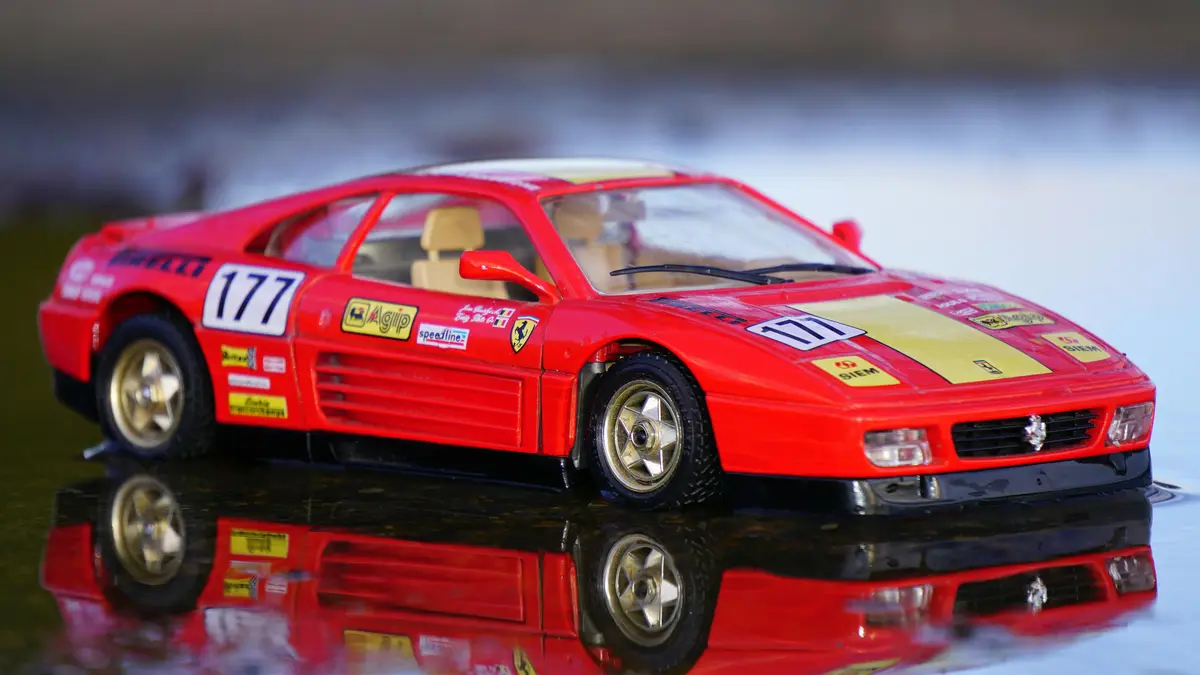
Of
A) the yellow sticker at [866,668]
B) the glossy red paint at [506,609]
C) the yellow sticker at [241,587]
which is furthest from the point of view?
the yellow sticker at [241,587]

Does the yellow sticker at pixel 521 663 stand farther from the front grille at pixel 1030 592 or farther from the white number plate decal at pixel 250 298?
the white number plate decal at pixel 250 298

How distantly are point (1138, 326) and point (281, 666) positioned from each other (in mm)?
7726

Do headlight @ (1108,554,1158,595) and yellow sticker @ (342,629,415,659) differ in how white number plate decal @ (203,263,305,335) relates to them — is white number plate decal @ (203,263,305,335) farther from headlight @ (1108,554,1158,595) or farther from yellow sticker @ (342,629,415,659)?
headlight @ (1108,554,1158,595)

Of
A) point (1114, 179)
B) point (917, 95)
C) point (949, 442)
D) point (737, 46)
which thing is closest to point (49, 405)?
point (949, 442)

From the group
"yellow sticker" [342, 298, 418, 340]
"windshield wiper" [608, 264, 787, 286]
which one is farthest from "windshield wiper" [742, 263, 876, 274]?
"yellow sticker" [342, 298, 418, 340]

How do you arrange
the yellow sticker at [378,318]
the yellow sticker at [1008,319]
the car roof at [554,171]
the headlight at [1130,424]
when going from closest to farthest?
the headlight at [1130,424], the yellow sticker at [1008,319], the yellow sticker at [378,318], the car roof at [554,171]

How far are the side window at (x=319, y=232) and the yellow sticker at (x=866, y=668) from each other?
12.9ft

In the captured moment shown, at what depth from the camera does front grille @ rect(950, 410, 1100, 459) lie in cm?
755

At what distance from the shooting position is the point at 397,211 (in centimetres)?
948

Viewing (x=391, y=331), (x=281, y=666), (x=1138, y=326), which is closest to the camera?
(x=281, y=666)

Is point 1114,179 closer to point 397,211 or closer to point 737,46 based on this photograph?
point 737,46

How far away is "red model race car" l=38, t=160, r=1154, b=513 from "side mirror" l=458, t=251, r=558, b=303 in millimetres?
10

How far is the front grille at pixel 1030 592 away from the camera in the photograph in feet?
21.6

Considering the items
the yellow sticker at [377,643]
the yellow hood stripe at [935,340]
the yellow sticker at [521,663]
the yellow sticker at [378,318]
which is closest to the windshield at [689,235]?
the yellow hood stripe at [935,340]
